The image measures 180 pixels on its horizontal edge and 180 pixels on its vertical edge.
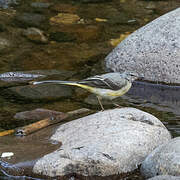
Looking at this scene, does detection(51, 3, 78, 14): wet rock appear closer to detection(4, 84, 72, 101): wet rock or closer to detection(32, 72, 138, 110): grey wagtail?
detection(4, 84, 72, 101): wet rock

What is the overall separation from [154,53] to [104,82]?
285 cm

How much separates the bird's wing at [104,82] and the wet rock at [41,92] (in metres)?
1.71

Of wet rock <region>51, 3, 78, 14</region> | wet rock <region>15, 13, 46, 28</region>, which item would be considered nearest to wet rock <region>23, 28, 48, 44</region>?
wet rock <region>15, 13, 46, 28</region>

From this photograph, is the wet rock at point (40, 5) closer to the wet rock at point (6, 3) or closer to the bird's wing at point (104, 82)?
the wet rock at point (6, 3)

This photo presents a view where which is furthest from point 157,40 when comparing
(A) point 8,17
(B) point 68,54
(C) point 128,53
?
(A) point 8,17

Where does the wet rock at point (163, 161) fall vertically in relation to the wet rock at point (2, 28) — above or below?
above

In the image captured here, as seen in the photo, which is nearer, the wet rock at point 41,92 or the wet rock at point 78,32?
the wet rock at point 41,92

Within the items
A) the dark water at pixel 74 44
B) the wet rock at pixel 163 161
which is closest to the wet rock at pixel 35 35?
the dark water at pixel 74 44

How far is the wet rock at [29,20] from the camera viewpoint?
44.9ft

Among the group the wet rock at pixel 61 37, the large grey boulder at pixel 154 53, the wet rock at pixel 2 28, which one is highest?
the large grey boulder at pixel 154 53

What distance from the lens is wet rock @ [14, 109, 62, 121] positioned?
27.6 ft

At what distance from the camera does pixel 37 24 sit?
1380cm

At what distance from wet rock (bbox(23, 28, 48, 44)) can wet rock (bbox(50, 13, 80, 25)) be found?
101cm

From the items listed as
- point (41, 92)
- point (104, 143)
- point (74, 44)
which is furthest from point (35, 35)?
point (104, 143)
